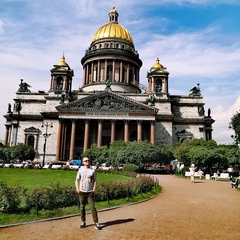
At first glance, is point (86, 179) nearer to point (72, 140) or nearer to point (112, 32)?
point (72, 140)

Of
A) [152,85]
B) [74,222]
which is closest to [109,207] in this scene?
[74,222]

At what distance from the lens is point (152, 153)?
35.6 meters

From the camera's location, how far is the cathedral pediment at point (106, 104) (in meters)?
50.4

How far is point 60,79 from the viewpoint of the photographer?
59.0 metres

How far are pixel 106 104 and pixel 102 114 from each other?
2165 mm

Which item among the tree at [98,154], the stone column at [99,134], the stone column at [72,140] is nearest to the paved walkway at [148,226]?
the tree at [98,154]

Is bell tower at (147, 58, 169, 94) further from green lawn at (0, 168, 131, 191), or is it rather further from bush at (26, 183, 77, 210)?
bush at (26, 183, 77, 210)

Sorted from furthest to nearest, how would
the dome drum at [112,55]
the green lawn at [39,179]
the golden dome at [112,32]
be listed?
the golden dome at [112,32] < the dome drum at [112,55] < the green lawn at [39,179]

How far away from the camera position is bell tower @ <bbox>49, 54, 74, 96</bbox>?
189 ft

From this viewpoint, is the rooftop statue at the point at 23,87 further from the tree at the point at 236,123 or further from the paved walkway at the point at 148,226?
the paved walkway at the point at 148,226

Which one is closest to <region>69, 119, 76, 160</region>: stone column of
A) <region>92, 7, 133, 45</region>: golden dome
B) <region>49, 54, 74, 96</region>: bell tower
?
<region>49, 54, 74, 96</region>: bell tower

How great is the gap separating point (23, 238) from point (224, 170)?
1534 inches

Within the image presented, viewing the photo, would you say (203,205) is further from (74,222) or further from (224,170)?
(224,170)

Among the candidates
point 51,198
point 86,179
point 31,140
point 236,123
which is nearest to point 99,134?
point 31,140
